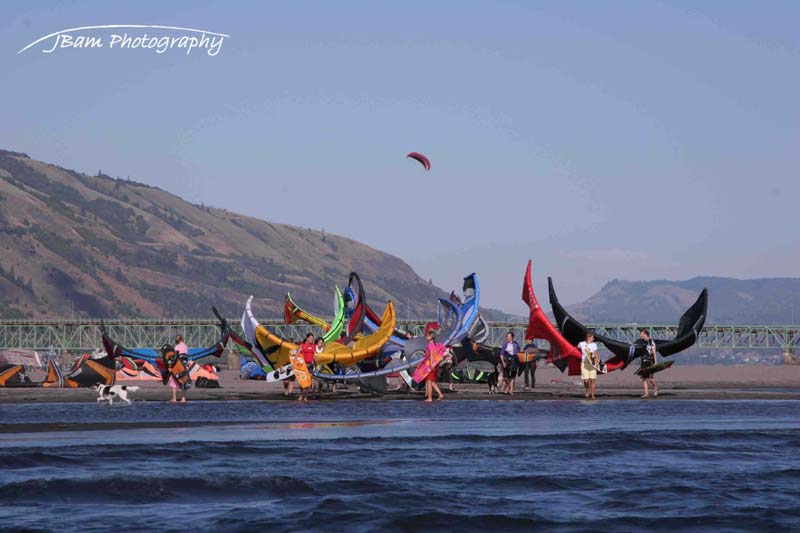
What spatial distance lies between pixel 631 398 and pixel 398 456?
808 inches

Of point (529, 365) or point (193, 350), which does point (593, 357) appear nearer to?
point (529, 365)

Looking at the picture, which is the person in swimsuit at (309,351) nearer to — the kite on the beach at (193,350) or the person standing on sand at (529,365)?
the kite on the beach at (193,350)

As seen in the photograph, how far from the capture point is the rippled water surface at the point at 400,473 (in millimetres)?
17269

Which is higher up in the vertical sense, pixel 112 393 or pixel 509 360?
pixel 509 360

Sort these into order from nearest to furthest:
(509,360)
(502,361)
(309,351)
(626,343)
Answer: (309,351), (509,360), (502,361), (626,343)

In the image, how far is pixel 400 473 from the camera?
21641 millimetres

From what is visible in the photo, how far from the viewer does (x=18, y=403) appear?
40688mm

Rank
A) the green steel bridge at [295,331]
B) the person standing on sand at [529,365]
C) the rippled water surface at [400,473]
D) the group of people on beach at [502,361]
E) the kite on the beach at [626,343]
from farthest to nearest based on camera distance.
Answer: the green steel bridge at [295,331] → the person standing on sand at [529,365] → the kite on the beach at [626,343] → the group of people on beach at [502,361] → the rippled water surface at [400,473]

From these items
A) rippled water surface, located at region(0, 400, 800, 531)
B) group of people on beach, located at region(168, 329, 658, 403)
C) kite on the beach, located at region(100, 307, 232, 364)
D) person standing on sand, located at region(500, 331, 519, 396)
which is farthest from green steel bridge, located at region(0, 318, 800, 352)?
rippled water surface, located at region(0, 400, 800, 531)

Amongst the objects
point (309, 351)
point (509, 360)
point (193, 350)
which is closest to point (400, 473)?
point (309, 351)

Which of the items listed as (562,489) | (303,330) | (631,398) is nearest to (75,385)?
(631,398)

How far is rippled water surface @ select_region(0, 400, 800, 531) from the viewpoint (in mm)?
17269

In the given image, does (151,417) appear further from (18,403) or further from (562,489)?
(562,489)

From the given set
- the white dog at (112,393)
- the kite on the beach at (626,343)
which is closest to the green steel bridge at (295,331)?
the kite on the beach at (626,343)
